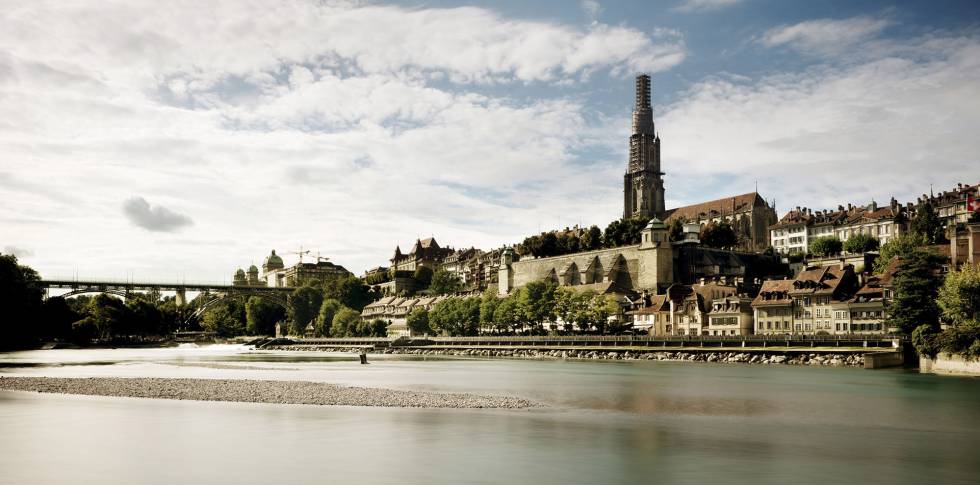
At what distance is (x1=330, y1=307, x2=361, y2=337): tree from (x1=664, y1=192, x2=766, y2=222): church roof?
6390 cm

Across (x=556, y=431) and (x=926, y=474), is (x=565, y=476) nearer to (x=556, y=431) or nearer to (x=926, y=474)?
(x=556, y=431)

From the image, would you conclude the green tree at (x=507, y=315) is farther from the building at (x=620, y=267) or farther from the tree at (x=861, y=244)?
the tree at (x=861, y=244)

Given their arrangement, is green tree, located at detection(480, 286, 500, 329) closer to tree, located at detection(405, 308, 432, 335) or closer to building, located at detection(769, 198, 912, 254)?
tree, located at detection(405, 308, 432, 335)

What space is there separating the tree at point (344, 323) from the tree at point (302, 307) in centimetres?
2282

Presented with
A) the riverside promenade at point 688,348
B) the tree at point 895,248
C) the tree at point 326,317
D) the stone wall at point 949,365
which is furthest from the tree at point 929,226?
the tree at point 326,317

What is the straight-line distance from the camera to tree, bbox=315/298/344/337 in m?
172

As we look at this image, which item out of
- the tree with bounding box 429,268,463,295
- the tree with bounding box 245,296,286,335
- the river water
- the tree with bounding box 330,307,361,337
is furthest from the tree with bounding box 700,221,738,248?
the tree with bounding box 245,296,286,335

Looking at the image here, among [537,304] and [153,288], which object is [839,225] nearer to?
[537,304]

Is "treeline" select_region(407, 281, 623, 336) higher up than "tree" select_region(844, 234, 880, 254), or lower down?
lower down

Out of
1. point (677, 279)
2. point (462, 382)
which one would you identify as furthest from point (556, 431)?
point (677, 279)

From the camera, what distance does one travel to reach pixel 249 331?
200 m

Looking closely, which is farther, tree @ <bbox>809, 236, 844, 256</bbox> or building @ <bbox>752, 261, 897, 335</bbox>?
tree @ <bbox>809, 236, 844, 256</bbox>

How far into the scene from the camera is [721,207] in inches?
6983

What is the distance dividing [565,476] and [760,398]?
23.2 m
